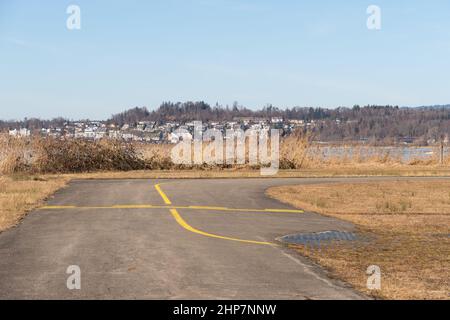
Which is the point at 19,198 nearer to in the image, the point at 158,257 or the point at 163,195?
the point at 163,195

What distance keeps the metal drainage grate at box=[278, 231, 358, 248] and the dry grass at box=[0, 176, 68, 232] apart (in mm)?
6303

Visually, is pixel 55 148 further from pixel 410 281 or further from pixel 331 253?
pixel 410 281

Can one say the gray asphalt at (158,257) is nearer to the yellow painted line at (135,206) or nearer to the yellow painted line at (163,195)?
the yellow painted line at (135,206)

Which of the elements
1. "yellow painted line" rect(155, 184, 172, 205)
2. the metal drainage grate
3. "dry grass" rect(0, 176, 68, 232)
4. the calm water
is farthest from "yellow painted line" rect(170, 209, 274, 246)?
the calm water

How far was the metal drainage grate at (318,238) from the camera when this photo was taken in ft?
42.5

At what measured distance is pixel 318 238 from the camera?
1362 centimetres

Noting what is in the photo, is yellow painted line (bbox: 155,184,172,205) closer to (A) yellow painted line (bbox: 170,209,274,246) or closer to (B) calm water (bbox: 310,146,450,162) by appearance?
(A) yellow painted line (bbox: 170,209,274,246)

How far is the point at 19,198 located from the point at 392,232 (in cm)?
1173

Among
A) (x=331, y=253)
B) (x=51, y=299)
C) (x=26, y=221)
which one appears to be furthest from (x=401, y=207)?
(x=51, y=299)

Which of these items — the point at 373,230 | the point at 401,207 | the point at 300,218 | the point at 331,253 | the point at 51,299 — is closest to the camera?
the point at 51,299

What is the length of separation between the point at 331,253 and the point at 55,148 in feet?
100

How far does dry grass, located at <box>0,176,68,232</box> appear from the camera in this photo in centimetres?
1620

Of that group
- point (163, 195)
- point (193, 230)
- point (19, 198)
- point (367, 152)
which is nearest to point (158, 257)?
point (193, 230)

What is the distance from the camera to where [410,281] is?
9219mm
